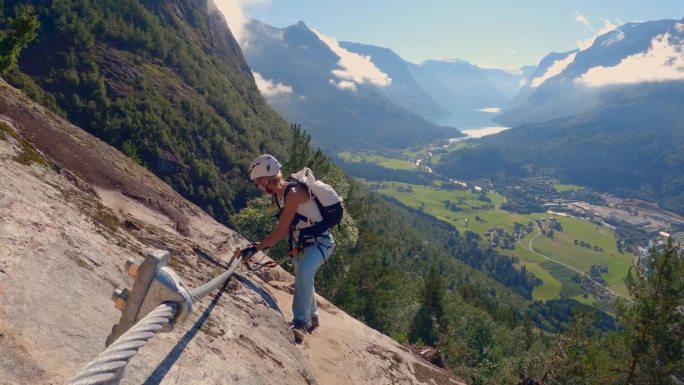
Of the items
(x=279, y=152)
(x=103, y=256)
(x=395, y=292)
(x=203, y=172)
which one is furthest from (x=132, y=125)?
(x=103, y=256)

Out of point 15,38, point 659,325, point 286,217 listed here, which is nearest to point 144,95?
point 15,38

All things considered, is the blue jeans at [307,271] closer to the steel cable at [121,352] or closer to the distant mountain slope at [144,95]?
the steel cable at [121,352]

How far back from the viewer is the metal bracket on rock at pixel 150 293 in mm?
3734

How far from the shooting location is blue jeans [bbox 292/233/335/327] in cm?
992

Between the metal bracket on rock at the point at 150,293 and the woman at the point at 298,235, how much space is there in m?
4.74

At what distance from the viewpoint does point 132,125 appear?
10638cm

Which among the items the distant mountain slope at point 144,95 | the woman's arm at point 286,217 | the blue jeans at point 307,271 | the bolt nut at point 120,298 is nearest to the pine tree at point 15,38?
the distant mountain slope at point 144,95

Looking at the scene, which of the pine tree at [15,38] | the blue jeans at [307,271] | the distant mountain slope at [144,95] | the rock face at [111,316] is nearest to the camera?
the rock face at [111,316]

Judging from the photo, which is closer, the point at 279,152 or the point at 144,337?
the point at 144,337

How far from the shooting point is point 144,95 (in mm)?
120375

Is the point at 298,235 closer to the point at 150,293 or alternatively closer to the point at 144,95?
the point at 150,293

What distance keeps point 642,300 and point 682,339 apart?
10.4ft

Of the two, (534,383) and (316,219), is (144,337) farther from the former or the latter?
(534,383)

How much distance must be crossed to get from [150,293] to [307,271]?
20.1 ft
